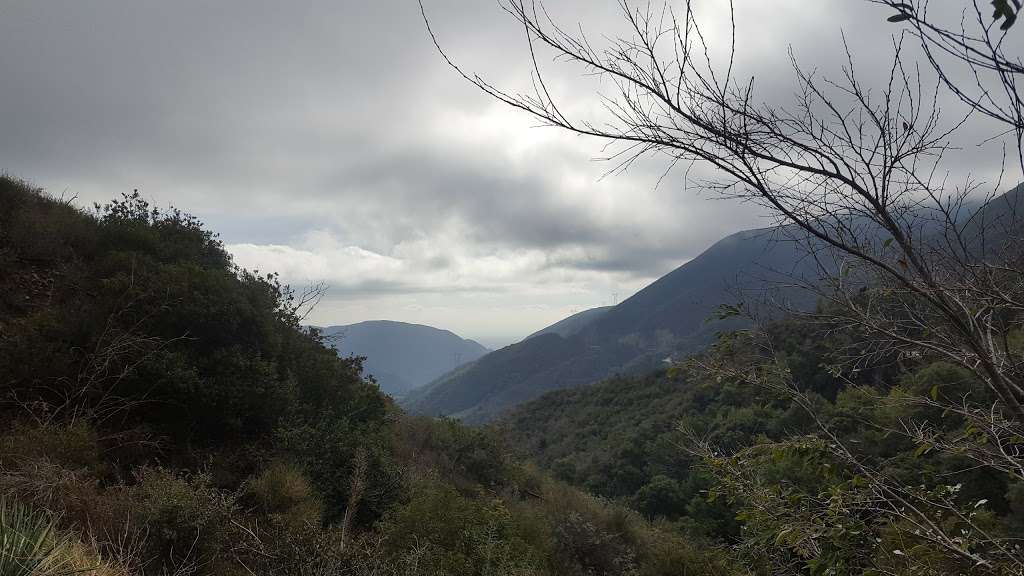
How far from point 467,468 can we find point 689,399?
29032 millimetres

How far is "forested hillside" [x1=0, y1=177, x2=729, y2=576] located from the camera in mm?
4047

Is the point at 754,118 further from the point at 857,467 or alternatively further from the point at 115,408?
the point at 115,408

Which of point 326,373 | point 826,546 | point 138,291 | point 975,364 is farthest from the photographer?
point 326,373

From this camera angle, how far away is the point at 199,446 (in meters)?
6.98

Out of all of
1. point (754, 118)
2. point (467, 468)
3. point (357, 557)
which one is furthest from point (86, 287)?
point (754, 118)

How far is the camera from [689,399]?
3631 centimetres

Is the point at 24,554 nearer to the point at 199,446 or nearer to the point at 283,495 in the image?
the point at 283,495

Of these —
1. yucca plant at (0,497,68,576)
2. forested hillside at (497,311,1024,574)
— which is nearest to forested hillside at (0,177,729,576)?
yucca plant at (0,497,68,576)

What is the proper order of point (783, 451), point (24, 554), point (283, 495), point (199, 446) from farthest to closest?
point (199, 446), point (283, 495), point (783, 451), point (24, 554)

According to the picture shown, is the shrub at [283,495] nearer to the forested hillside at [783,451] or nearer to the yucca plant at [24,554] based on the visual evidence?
the yucca plant at [24,554]

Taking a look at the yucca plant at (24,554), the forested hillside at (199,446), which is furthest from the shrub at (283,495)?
the yucca plant at (24,554)

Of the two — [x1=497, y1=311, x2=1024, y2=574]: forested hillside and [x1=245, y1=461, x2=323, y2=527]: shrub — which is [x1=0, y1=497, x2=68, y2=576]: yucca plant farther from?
[x1=497, y1=311, x2=1024, y2=574]: forested hillside

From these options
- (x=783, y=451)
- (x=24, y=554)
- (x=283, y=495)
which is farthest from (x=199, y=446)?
(x=783, y=451)

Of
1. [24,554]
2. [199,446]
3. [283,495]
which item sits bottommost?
[283,495]
